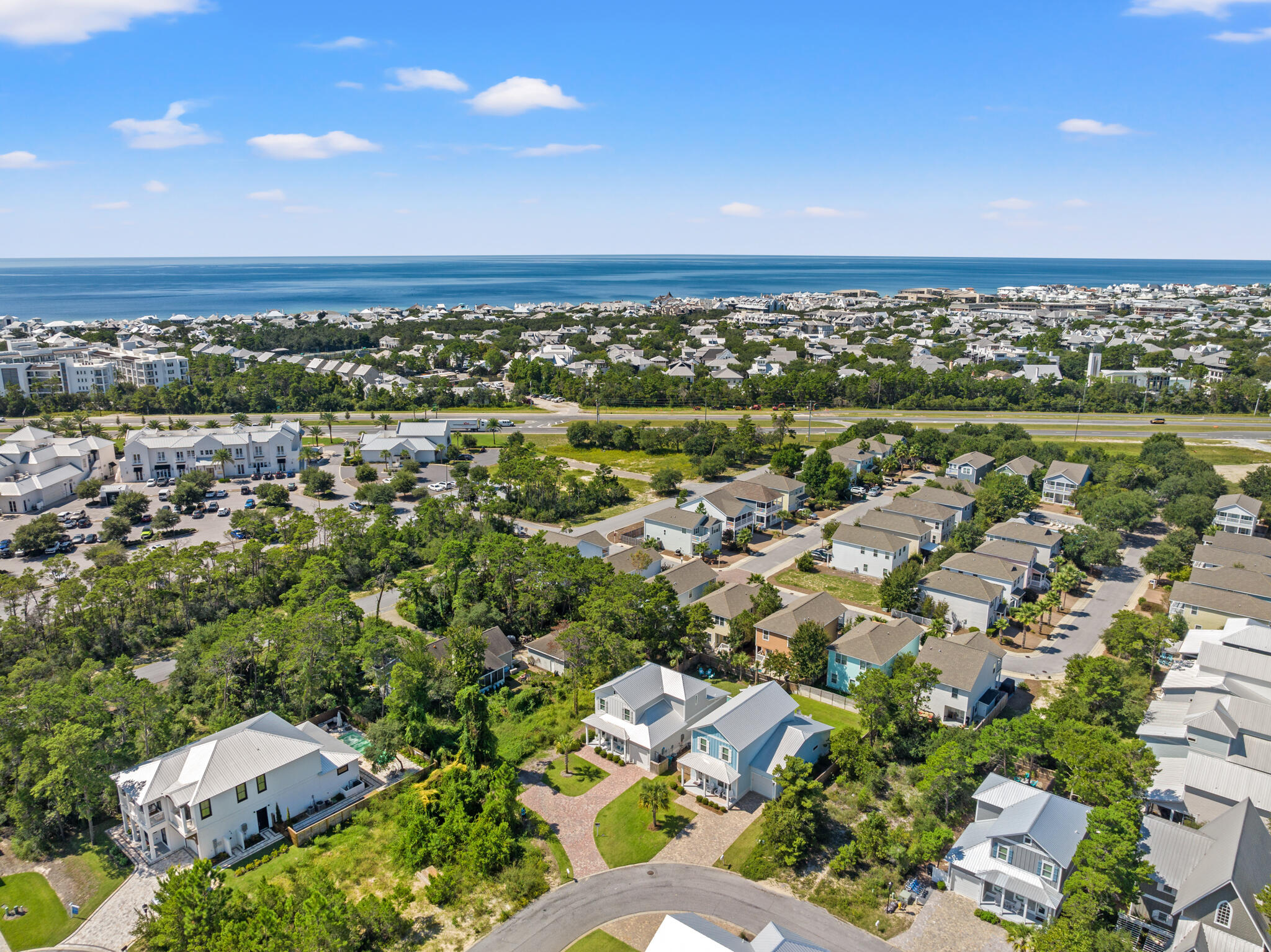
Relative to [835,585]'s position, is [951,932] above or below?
below

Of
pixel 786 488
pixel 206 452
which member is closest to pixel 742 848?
pixel 786 488

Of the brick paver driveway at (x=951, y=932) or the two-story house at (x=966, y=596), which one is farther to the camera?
the two-story house at (x=966, y=596)

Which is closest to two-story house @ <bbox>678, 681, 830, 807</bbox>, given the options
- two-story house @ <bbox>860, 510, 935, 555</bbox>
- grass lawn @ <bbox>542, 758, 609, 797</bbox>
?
grass lawn @ <bbox>542, 758, 609, 797</bbox>

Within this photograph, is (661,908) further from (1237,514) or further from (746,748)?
(1237,514)

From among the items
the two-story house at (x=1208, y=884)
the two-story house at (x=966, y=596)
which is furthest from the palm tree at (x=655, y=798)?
the two-story house at (x=966, y=596)

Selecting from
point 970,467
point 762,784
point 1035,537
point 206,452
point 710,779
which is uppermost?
point 206,452

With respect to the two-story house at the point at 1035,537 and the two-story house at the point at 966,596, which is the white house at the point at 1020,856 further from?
the two-story house at the point at 1035,537

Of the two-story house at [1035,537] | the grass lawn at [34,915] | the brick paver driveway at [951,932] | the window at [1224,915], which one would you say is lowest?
the grass lawn at [34,915]
